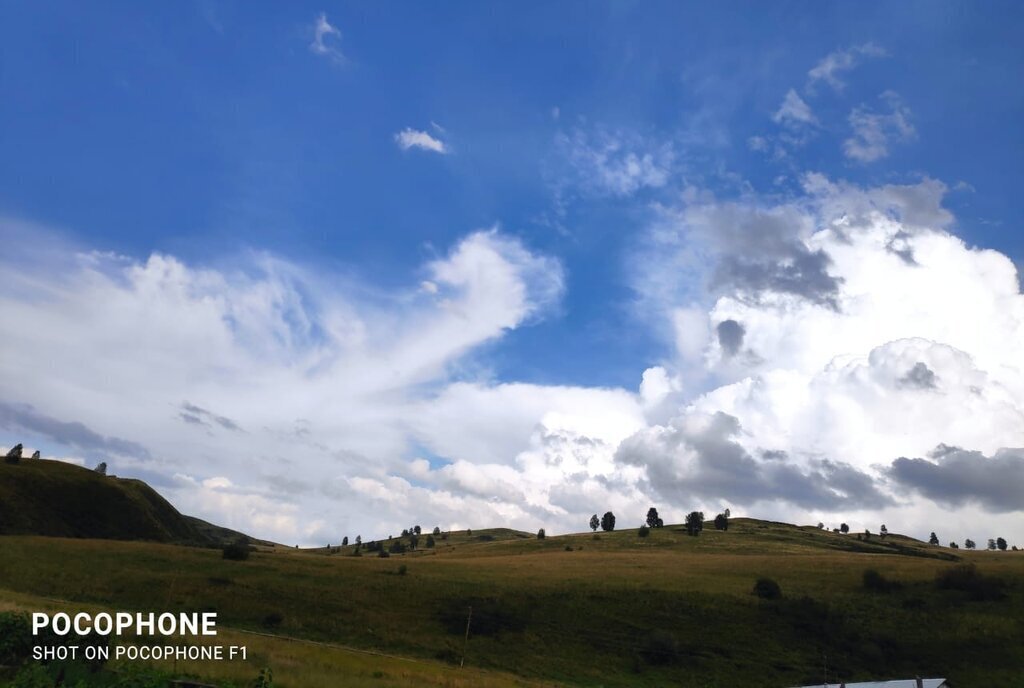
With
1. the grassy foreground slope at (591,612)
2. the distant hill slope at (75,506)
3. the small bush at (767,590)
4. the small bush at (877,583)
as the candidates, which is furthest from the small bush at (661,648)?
the distant hill slope at (75,506)

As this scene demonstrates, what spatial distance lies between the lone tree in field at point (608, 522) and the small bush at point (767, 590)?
123369 millimetres

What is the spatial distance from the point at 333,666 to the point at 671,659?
2832 centimetres

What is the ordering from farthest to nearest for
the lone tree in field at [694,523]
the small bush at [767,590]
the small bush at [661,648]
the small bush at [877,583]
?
the lone tree in field at [694,523] < the small bush at [877,583] < the small bush at [767,590] < the small bush at [661,648]

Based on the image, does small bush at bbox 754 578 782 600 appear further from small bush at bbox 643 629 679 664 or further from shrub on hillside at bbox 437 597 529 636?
shrub on hillside at bbox 437 597 529 636

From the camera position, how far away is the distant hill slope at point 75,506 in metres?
88.9

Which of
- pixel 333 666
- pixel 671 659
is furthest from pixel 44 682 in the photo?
pixel 671 659

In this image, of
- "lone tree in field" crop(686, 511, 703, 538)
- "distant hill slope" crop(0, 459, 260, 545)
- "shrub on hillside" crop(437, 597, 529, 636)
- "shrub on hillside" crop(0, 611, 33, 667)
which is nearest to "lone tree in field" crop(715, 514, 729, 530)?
"lone tree in field" crop(686, 511, 703, 538)

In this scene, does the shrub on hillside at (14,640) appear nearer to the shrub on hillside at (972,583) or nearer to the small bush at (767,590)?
the small bush at (767,590)

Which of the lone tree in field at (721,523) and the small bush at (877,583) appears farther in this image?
the lone tree in field at (721,523)

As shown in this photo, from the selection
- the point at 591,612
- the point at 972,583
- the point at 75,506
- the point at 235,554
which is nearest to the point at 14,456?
the point at 75,506

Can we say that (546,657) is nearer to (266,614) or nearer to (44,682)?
(266,614)

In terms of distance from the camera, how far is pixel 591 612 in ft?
197

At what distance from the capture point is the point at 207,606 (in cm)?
4875

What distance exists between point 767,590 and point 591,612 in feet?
63.9
